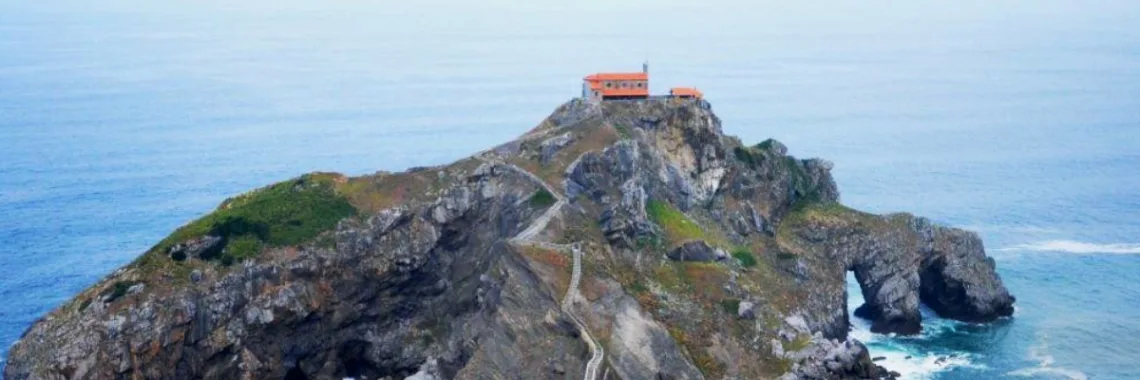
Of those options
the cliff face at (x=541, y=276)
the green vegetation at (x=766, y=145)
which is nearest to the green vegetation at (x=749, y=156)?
the cliff face at (x=541, y=276)

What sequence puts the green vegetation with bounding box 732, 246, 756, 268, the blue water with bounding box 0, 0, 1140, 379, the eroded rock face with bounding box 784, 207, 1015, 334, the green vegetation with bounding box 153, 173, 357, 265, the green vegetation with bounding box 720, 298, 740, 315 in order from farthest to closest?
A: the eroded rock face with bounding box 784, 207, 1015, 334 → the blue water with bounding box 0, 0, 1140, 379 → the green vegetation with bounding box 732, 246, 756, 268 → the green vegetation with bounding box 153, 173, 357, 265 → the green vegetation with bounding box 720, 298, 740, 315

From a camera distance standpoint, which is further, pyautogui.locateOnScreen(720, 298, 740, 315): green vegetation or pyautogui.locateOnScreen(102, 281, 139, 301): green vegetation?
pyautogui.locateOnScreen(720, 298, 740, 315): green vegetation

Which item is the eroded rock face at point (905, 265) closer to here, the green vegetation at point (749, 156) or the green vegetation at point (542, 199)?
the green vegetation at point (749, 156)

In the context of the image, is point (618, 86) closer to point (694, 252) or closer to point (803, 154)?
point (694, 252)

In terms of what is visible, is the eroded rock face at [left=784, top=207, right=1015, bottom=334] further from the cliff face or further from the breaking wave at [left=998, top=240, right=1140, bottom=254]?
the breaking wave at [left=998, top=240, right=1140, bottom=254]

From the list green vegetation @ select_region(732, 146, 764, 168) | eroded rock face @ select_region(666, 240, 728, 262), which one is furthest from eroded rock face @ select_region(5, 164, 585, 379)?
green vegetation @ select_region(732, 146, 764, 168)

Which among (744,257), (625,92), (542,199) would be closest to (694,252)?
(744,257)

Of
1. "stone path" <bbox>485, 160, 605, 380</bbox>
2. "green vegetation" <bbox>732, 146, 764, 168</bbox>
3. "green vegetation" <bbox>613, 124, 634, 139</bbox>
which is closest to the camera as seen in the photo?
"stone path" <bbox>485, 160, 605, 380</bbox>

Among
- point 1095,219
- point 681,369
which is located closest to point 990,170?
point 1095,219
